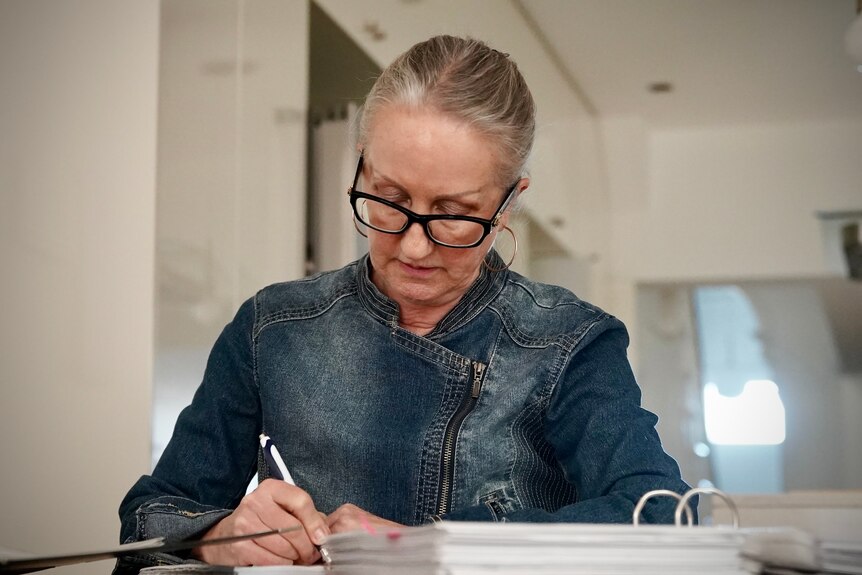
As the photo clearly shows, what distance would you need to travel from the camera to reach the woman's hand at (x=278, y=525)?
2.93 ft

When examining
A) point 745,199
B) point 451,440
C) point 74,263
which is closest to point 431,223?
point 451,440

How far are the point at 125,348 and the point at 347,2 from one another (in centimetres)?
107

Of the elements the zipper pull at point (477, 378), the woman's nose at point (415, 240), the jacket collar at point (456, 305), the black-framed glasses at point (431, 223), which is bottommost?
the zipper pull at point (477, 378)

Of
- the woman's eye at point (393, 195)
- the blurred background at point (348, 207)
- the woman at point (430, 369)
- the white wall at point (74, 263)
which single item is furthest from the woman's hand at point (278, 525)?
the white wall at point (74, 263)

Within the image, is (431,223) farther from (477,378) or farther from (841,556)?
(841,556)

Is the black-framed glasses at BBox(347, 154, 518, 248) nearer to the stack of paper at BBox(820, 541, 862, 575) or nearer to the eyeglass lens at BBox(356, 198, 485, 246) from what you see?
the eyeglass lens at BBox(356, 198, 485, 246)

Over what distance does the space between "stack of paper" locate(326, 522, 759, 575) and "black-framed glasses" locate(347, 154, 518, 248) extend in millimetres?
525

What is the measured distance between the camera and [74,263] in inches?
67.1

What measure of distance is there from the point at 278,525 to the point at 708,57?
3.79 meters

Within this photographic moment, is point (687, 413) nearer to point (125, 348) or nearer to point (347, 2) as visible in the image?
point (347, 2)

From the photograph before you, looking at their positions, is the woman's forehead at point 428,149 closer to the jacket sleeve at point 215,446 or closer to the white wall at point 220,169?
the jacket sleeve at point 215,446

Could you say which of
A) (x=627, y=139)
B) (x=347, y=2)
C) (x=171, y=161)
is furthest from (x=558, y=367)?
(x=627, y=139)

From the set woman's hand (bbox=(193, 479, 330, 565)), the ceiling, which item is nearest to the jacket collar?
woman's hand (bbox=(193, 479, 330, 565))

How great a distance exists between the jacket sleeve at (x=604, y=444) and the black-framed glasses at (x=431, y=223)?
17 centimetres
